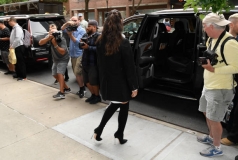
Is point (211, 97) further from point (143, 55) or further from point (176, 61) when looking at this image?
point (176, 61)

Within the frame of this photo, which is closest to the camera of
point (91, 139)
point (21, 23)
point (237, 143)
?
point (237, 143)

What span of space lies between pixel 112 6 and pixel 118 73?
86.5 feet

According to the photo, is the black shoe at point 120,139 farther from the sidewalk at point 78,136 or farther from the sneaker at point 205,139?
the sneaker at point 205,139

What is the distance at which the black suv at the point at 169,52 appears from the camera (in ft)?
11.9

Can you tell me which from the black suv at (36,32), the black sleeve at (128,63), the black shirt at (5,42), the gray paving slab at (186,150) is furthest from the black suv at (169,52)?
the black shirt at (5,42)

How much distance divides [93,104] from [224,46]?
9.48 ft

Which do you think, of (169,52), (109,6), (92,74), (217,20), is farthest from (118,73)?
(109,6)

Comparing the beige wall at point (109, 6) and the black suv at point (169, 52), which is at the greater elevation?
the beige wall at point (109, 6)

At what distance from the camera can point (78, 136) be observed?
336 centimetres

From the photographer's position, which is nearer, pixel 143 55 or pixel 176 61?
pixel 143 55

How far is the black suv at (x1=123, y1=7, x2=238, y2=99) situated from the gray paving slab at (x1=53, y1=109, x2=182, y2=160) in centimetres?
81

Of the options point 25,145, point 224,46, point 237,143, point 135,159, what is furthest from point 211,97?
point 25,145

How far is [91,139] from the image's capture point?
3.26 metres

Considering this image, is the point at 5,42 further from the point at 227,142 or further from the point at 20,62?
the point at 227,142
